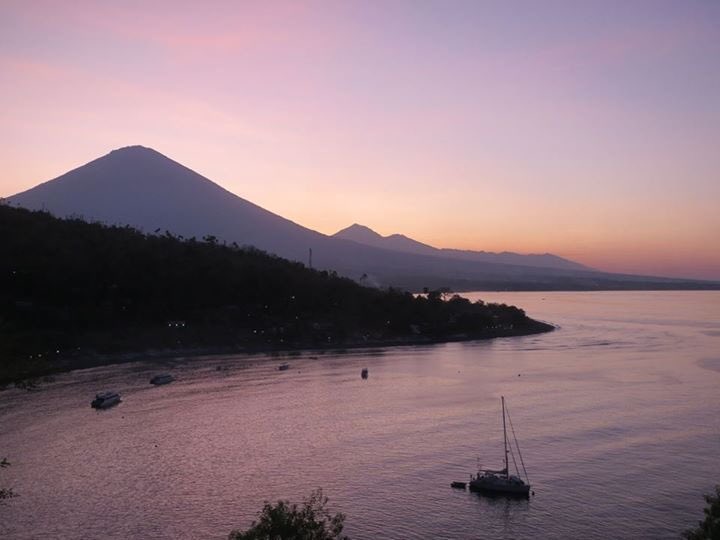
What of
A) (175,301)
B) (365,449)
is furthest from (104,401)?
(175,301)

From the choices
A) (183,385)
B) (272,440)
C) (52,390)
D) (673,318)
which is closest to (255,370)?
(183,385)

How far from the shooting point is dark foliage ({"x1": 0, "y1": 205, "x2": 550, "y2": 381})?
125 ft

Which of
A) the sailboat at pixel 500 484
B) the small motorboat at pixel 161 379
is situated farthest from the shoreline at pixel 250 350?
the sailboat at pixel 500 484

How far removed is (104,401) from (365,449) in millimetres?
10411

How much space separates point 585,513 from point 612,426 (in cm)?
817

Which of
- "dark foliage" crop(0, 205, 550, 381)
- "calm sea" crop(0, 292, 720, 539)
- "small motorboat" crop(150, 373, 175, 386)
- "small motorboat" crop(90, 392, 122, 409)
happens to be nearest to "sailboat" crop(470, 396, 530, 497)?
"calm sea" crop(0, 292, 720, 539)

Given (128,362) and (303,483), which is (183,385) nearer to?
(128,362)

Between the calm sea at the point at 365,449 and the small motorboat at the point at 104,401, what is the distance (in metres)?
0.36

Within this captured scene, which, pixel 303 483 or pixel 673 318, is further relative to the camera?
pixel 673 318

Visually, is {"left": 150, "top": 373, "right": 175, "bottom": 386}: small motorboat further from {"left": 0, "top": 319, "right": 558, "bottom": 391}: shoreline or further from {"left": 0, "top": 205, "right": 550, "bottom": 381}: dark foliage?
{"left": 0, "top": 205, "right": 550, "bottom": 381}: dark foliage

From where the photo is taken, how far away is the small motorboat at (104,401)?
24.1m

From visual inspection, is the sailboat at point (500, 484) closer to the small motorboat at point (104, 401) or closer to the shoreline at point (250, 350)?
the small motorboat at point (104, 401)

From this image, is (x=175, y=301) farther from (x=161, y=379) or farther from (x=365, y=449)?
(x=365, y=449)

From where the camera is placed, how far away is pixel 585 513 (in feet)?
46.7
